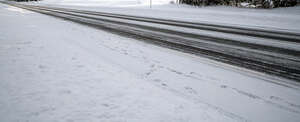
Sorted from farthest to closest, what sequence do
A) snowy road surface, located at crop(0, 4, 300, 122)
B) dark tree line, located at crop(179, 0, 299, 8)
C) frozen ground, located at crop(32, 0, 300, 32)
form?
dark tree line, located at crop(179, 0, 299, 8), frozen ground, located at crop(32, 0, 300, 32), snowy road surface, located at crop(0, 4, 300, 122)

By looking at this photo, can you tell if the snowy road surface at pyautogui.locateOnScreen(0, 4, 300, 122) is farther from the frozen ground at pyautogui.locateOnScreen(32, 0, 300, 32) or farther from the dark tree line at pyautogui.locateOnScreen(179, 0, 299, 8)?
the dark tree line at pyautogui.locateOnScreen(179, 0, 299, 8)

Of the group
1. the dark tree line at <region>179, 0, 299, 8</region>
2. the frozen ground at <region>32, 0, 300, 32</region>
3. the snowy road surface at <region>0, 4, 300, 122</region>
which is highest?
the dark tree line at <region>179, 0, 299, 8</region>

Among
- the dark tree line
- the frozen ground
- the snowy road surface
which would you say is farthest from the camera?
the dark tree line

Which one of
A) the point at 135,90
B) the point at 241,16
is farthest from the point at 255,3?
the point at 135,90

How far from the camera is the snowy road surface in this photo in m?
1.92

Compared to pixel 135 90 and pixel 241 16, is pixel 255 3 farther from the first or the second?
pixel 135 90

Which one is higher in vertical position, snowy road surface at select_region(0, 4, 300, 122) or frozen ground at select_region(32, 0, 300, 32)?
frozen ground at select_region(32, 0, 300, 32)

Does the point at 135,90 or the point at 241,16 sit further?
the point at 241,16

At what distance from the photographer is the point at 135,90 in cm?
241

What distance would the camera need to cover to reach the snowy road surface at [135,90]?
1.92m

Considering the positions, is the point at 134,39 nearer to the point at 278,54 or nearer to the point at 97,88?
the point at 97,88

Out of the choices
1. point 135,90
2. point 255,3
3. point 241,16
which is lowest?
point 135,90

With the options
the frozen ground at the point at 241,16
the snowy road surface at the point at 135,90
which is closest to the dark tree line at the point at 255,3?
the frozen ground at the point at 241,16

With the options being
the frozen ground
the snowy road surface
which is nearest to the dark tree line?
the frozen ground
